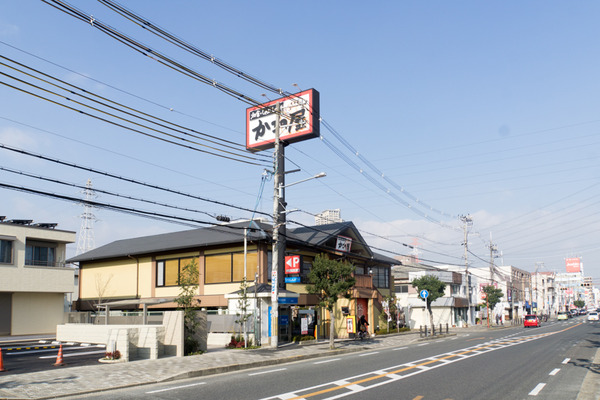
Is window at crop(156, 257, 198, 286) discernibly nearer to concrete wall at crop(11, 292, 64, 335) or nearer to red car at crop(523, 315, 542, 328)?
concrete wall at crop(11, 292, 64, 335)

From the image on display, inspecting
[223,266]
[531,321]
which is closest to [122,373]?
[223,266]

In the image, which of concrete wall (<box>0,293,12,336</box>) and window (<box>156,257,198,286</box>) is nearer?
concrete wall (<box>0,293,12,336</box>)

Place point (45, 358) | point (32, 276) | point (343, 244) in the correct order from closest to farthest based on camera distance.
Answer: point (45, 358)
point (32, 276)
point (343, 244)

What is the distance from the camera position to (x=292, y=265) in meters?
34.6

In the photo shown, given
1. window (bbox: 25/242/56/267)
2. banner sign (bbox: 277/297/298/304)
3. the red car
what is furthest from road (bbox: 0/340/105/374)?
the red car

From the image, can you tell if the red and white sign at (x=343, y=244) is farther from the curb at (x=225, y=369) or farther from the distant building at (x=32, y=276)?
the distant building at (x=32, y=276)

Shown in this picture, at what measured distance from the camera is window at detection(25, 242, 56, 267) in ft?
139

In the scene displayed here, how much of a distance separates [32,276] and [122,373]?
95.0 feet

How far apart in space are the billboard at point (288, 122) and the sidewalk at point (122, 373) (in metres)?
16.8

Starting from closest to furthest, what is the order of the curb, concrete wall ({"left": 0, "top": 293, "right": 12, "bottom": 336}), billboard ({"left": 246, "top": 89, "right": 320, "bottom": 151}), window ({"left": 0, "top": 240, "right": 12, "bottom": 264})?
the curb, billboard ({"left": 246, "top": 89, "right": 320, "bottom": 151}), window ({"left": 0, "top": 240, "right": 12, "bottom": 264}), concrete wall ({"left": 0, "top": 293, "right": 12, "bottom": 336})

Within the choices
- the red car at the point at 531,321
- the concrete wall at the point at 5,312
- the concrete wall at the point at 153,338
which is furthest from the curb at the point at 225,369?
the red car at the point at 531,321

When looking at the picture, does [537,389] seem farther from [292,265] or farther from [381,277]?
[381,277]

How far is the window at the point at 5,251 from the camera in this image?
130 ft

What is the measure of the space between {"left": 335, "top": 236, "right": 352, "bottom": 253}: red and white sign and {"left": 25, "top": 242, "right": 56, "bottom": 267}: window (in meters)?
24.2
